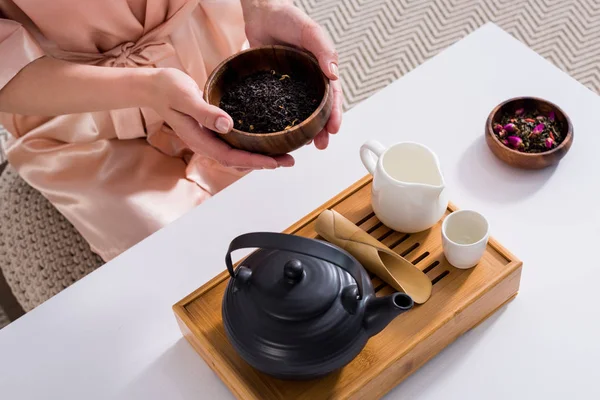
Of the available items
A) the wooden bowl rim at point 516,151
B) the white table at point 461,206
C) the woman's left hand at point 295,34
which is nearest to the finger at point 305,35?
the woman's left hand at point 295,34

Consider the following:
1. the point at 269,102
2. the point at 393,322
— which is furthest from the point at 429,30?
the point at 393,322

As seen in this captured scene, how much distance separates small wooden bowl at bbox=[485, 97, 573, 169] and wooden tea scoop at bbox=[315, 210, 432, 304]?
31 cm

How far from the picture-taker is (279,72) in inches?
48.0

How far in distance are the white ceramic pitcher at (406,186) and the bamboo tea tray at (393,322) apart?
0.04 m

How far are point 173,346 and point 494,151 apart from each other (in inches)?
25.8

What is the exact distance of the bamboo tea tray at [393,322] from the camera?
1029mm

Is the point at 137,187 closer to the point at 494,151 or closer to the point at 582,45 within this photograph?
the point at 494,151

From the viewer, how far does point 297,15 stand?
129 cm

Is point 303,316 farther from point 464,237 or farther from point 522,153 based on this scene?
point 522,153

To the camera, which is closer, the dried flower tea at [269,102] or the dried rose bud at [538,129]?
the dried flower tea at [269,102]

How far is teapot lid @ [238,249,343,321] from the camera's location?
3.11 feet

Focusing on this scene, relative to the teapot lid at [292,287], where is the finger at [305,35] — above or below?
above

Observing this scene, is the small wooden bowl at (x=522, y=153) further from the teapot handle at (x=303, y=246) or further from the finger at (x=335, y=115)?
the teapot handle at (x=303, y=246)

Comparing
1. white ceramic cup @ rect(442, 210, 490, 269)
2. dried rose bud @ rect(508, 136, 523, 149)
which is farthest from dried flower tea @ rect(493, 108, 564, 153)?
white ceramic cup @ rect(442, 210, 490, 269)
